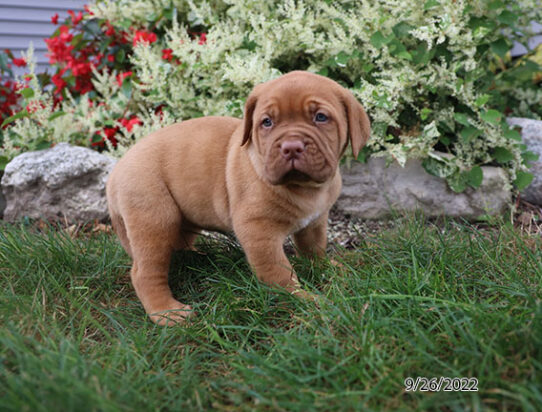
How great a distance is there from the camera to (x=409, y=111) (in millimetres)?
4707

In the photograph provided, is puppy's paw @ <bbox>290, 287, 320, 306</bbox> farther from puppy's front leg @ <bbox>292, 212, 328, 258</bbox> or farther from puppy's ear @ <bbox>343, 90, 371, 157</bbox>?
puppy's ear @ <bbox>343, 90, 371, 157</bbox>

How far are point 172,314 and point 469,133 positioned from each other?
9.94 feet

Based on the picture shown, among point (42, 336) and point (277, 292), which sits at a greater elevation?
point (42, 336)

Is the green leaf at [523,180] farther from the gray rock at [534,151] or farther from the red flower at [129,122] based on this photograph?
the red flower at [129,122]

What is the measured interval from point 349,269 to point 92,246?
6.57ft

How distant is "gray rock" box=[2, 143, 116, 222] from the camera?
15.5ft

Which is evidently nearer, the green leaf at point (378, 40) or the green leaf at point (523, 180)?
the green leaf at point (523, 180)

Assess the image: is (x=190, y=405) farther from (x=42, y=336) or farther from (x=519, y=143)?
(x=519, y=143)

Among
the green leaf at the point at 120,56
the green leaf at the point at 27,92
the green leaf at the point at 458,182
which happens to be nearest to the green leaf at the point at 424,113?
the green leaf at the point at 458,182

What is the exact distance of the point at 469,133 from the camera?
425 cm

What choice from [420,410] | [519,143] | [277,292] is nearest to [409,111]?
[519,143]

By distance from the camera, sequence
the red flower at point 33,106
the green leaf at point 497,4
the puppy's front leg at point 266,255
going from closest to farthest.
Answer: the puppy's front leg at point 266,255
the green leaf at point 497,4
the red flower at point 33,106
